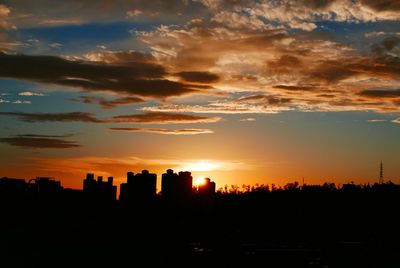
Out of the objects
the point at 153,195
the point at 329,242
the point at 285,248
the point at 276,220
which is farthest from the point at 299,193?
the point at 285,248

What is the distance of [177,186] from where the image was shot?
26.6m

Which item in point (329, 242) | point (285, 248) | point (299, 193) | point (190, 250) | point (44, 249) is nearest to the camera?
point (190, 250)

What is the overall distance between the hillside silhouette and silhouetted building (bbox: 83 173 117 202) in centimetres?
5

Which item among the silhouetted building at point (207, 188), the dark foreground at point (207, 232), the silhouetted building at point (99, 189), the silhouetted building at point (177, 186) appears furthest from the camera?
the silhouetted building at point (207, 188)

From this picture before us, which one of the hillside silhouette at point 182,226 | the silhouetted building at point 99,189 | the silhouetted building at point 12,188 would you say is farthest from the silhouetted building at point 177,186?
the silhouetted building at point 12,188

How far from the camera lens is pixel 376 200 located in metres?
32.4

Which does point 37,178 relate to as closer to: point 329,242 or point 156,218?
point 156,218

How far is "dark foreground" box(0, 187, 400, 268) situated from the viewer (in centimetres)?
1667

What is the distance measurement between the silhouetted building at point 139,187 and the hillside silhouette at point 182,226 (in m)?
0.05

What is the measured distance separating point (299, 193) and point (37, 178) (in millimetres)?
16189

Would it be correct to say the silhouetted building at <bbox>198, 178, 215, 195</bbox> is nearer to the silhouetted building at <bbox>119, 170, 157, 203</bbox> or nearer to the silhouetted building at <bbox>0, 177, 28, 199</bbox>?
the silhouetted building at <bbox>119, 170, 157, 203</bbox>

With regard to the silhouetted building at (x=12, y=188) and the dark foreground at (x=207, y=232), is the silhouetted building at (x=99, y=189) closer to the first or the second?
the dark foreground at (x=207, y=232)

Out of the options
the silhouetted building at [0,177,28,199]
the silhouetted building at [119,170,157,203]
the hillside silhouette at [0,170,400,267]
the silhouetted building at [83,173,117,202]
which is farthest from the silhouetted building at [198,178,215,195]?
the silhouetted building at [0,177,28,199]

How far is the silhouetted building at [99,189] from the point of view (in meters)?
26.7
